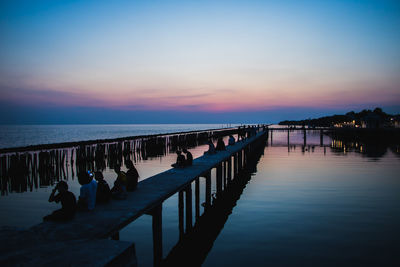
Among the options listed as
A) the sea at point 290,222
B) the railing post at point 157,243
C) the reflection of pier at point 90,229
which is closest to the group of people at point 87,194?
the reflection of pier at point 90,229

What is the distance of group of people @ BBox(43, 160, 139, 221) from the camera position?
668 centimetres

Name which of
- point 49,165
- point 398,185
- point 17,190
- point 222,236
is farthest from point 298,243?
point 49,165

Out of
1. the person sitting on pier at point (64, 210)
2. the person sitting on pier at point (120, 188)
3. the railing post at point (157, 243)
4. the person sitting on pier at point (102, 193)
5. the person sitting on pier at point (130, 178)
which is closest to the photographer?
the person sitting on pier at point (64, 210)

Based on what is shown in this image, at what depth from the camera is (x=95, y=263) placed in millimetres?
4375

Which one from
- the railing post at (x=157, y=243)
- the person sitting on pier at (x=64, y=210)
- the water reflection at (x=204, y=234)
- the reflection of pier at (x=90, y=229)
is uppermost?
the person sitting on pier at (x=64, y=210)

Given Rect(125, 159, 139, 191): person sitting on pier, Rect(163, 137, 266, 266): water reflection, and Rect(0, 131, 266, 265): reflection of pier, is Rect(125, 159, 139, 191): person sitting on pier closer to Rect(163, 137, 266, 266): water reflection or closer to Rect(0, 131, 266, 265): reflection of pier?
Rect(0, 131, 266, 265): reflection of pier

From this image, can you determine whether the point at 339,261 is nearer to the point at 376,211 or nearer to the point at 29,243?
the point at 376,211

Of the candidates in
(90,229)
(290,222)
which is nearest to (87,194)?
(90,229)

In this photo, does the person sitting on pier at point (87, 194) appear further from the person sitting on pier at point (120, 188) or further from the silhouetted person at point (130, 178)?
the silhouetted person at point (130, 178)

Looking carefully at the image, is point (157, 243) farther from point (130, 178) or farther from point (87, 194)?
point (130, 178)

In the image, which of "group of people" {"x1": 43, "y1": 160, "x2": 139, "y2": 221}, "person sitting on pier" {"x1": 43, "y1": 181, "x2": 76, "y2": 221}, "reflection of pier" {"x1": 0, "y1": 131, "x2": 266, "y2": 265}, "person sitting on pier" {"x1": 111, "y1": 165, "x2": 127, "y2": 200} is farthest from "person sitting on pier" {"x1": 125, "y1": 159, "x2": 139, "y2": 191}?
"person sitting on pier" {"x1": 43, "y1": 181, "x2": 76, "y2": 221}

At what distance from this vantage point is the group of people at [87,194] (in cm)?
668

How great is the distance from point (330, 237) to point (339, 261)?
1.68 metres

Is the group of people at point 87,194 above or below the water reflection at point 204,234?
above
